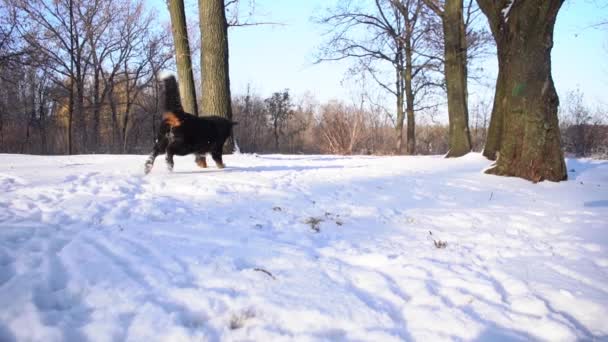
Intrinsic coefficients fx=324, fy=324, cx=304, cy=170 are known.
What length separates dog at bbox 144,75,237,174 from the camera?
4.12 meters

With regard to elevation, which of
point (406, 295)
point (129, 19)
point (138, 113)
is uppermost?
point (129, 19)

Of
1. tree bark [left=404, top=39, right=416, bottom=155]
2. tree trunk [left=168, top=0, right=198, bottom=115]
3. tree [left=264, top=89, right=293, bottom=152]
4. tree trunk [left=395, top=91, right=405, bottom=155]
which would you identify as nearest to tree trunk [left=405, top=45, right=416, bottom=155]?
tree bark [left=404, top=39, right=416, bottom=155]

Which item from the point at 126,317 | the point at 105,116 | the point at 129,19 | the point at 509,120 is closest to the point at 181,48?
the point at 509,120

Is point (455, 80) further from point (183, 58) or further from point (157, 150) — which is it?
point (157, 150)

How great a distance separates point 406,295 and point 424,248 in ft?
2.76

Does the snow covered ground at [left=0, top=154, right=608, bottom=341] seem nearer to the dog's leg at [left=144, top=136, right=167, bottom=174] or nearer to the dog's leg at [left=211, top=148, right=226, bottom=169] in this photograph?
the dog's leg at [left=144, top=136, right=167, bottom=174]

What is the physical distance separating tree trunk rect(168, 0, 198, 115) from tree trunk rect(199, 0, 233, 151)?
2.77ft

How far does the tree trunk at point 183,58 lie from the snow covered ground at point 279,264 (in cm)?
450

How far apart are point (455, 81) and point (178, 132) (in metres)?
8.35

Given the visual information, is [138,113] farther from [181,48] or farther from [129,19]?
[181,48]

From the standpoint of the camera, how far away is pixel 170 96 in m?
4.09

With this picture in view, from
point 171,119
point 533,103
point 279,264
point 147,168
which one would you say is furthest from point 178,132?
point 533,103

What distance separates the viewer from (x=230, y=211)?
10.2 feet

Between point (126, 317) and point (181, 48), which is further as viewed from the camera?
A: point (181, 48)
